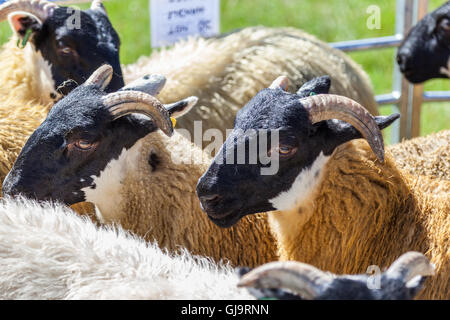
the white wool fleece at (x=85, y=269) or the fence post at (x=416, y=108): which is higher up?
the white wool fleece at (x=85, y=269)

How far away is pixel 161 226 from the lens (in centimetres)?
324

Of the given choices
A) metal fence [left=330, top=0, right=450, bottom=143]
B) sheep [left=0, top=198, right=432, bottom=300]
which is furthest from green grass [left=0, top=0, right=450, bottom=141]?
sheep [left=0, top=198, right=432, bottom=300]

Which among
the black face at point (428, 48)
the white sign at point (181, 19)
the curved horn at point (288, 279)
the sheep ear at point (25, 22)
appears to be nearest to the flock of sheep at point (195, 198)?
the curved horn at point (288, 279)

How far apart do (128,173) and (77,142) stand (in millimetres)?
323

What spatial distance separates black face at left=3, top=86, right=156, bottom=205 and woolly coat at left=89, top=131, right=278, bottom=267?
178mm

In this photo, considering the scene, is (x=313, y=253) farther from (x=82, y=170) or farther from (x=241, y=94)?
(x=241, y=94)

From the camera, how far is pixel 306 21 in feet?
31.7

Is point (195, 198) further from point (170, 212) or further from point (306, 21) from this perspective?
point (306, 21)

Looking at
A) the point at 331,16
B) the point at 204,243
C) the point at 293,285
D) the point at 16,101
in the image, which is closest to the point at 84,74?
the point at 16,101

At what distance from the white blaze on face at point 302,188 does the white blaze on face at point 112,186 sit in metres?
0.74

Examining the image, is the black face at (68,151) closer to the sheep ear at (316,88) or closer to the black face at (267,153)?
the black face at (267,153)

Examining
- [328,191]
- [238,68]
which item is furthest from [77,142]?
[238,68]

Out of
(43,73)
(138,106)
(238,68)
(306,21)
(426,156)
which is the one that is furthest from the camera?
(306,21)

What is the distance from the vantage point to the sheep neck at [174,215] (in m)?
3.21
